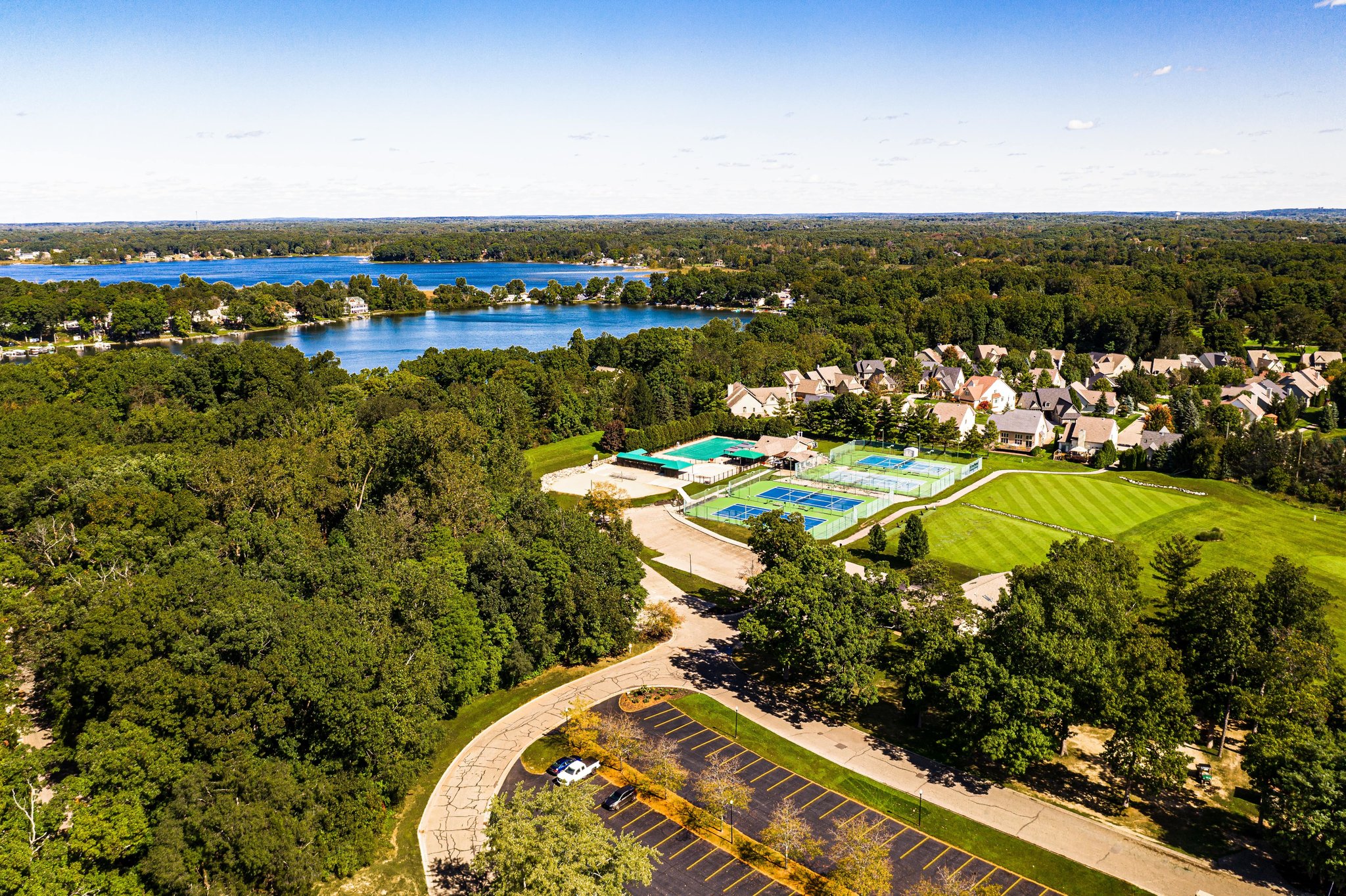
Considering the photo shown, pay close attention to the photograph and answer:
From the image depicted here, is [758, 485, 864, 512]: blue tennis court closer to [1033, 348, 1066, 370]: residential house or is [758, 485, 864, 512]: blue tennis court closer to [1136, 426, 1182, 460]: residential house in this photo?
[1136, 426, 1182, 460]: residential house

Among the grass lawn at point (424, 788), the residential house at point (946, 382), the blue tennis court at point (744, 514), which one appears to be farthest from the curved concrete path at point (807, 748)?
the residential house at point (946, 382)

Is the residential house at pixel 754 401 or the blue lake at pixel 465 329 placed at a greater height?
→ the blue lake at pixel 465 329

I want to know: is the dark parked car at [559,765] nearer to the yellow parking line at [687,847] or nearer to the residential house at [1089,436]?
the yellow parking line at [687,847]

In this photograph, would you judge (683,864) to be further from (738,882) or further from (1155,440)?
(1155,440)

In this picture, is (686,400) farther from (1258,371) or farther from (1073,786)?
(1258,371)

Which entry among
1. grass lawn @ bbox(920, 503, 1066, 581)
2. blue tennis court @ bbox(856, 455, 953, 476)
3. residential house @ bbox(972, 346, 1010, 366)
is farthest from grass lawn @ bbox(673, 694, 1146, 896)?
residential house @ bbox(972, 346, 1010, 366)

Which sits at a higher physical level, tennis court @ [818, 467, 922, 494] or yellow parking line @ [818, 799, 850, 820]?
tennis court @ [818, 467, 922, 494]
